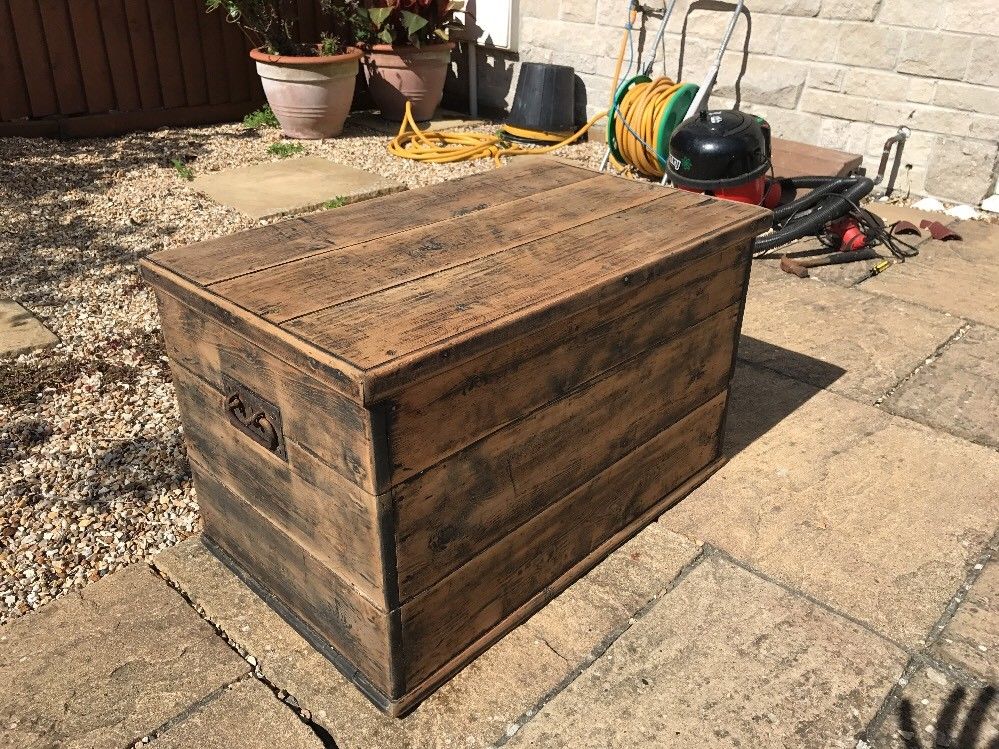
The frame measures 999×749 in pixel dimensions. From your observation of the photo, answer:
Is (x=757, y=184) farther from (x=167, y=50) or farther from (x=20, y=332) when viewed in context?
(x=167, y=50)

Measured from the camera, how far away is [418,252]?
2.19m

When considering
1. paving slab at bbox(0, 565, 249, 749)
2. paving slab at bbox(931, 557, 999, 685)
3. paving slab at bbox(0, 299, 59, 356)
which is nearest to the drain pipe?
paving slab at bbox(0, 299, 59, 356)

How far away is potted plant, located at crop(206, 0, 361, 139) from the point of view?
6.78 metres

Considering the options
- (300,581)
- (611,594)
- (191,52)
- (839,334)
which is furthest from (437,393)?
(191,52)

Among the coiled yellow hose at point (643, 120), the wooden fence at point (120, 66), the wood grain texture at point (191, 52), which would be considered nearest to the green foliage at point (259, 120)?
the wooden fence at point (120, 66)

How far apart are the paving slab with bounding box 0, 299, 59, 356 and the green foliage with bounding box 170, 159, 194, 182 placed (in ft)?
7.42

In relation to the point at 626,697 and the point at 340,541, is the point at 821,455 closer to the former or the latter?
the point at 626,697

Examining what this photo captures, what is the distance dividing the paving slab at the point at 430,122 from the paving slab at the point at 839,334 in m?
3.98

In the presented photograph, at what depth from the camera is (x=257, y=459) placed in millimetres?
2057

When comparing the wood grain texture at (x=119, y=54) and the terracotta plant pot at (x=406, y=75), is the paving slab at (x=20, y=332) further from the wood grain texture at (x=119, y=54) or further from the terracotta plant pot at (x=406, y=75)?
the terracotta plant pot at (x=406, y=75)

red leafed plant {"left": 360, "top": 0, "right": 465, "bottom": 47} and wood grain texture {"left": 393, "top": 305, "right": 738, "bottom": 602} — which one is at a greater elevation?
red leafed plant {"left": 360, "top": 0, "right": 465, "bottom": 47}

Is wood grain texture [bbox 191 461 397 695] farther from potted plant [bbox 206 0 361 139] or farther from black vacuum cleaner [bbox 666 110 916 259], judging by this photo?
potted plant [bbox 206 0 361 139]

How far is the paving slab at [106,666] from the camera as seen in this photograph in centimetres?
198

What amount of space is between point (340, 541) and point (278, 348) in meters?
0.46
